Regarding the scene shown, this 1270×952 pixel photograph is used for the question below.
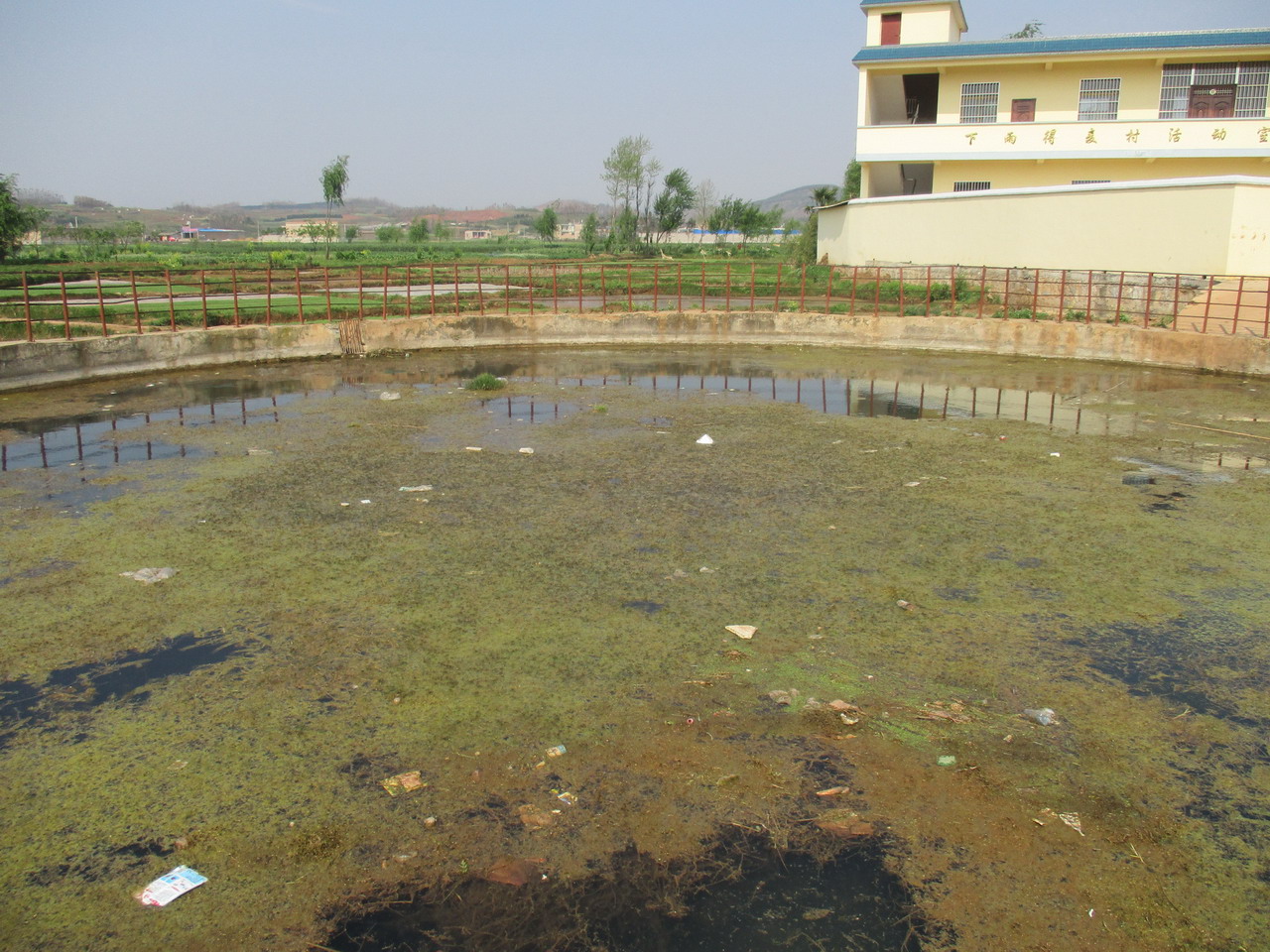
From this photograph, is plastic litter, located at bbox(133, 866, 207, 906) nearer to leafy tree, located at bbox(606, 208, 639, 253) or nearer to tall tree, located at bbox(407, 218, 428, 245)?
leafy tree, located at bbox(606, 208, 639, 253)

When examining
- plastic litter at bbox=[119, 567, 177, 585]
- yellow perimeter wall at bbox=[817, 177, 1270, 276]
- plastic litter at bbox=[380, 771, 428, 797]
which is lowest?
plastic litter at bbox=[380, 771, 428, 797]

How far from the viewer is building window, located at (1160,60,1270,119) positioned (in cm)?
3147

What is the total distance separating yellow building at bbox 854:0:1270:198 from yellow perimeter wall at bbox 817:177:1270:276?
4311mm

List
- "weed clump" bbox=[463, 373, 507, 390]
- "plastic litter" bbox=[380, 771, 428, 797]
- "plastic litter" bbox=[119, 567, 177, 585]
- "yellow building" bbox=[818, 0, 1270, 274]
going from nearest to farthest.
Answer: "plastic litter" bbox=[380, 771, 428, 797] → "plastic litter" bbox=[119, 567, 177, 585] → "weed clump" bbox=[463, 373, 507, 390] → "yellow building" bbox=[818, 0, 1270, 274]

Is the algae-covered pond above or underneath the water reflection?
underneath

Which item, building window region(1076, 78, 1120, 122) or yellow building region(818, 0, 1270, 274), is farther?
building window region(1076, 78, 1120, 122)

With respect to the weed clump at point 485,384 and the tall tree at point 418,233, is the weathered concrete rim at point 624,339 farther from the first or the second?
the tall tree at point 418,233

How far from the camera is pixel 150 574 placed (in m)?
7.49

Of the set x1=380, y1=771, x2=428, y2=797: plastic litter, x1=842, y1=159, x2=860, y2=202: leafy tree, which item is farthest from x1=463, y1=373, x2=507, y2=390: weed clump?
x1=842, y1=159, x2=860, y2=202: leafy tree

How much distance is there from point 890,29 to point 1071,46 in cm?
632

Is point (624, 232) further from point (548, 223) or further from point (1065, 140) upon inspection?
point (1065, 140)

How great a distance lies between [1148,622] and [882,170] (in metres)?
32.1

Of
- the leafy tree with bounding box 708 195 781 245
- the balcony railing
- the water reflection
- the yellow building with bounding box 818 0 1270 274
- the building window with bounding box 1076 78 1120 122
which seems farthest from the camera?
the leafy tree with bounding box 708 195 781 245

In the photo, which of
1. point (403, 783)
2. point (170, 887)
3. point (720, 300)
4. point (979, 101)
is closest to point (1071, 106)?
point (979, 101)
